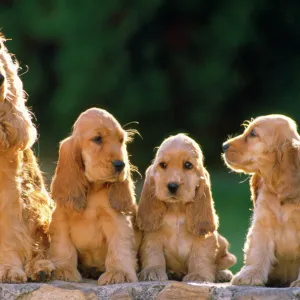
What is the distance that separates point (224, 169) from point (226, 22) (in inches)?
92.8

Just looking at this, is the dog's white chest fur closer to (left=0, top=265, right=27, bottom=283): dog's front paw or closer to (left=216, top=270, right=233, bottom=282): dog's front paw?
(left=216, top=270, right=233, bottom=282): dog's front paw

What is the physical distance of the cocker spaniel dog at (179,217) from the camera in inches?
254

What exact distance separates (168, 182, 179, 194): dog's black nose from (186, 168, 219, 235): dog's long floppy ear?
0.53 ft

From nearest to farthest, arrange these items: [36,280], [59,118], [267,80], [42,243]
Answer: [36,280]
[42,243]
[59,118]
[267,80]

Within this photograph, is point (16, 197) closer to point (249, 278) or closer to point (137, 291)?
point (137, 291)

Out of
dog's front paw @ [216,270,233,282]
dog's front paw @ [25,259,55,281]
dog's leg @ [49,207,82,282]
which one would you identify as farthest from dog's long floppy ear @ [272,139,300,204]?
dog's front paw @ [25,259,55,281]

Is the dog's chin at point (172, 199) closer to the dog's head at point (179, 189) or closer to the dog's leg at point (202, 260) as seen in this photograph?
the dog's head at point (179, 189)

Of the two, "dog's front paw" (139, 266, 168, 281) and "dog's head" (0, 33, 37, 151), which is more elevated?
"dog's head" (0, 33, 37, 151)

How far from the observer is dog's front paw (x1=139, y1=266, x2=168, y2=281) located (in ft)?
20.6

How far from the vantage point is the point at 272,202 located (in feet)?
20.6

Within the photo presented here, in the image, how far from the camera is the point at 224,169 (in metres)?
15.7

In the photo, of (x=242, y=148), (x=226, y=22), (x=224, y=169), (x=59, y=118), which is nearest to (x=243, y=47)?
(x=226, y=22)

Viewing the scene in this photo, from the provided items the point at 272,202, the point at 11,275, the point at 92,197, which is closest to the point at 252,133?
the point at 272,202

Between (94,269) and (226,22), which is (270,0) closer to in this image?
(226,22)
